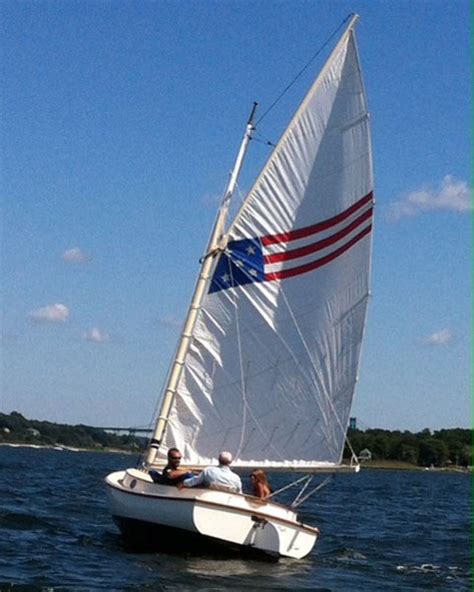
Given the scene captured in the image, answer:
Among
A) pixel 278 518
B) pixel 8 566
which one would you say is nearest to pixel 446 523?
pixel 278 518

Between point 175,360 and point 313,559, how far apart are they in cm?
510

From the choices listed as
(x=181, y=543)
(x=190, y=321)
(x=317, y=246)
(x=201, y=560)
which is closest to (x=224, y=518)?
(x=201, y=560)

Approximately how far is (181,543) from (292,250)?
22.6ft

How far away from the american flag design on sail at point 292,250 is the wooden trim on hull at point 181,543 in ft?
17.5

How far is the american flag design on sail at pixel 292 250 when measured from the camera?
87.8 ft

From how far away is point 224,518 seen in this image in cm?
2350

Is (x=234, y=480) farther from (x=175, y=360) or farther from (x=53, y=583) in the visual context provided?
(x=53, y=583)

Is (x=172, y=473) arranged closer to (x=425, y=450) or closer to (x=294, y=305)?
(x=294, y=305)

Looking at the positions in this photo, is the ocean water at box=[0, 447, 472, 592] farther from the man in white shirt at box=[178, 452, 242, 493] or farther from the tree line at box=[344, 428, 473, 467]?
the tree line at box=[344, 428, 473, 467]

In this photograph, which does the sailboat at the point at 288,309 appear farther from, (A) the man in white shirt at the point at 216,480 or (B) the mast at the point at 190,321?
(A) the man in white shirt at the point at 216,480

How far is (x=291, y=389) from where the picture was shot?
2673 centimetres

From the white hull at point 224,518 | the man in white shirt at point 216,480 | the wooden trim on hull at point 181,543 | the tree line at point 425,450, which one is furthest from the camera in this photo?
the tree line at point 425,450

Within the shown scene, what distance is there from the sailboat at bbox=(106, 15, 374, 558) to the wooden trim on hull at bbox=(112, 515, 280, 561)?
1.01 m

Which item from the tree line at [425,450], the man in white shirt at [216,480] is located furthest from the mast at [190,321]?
the tree line at [425,450]
